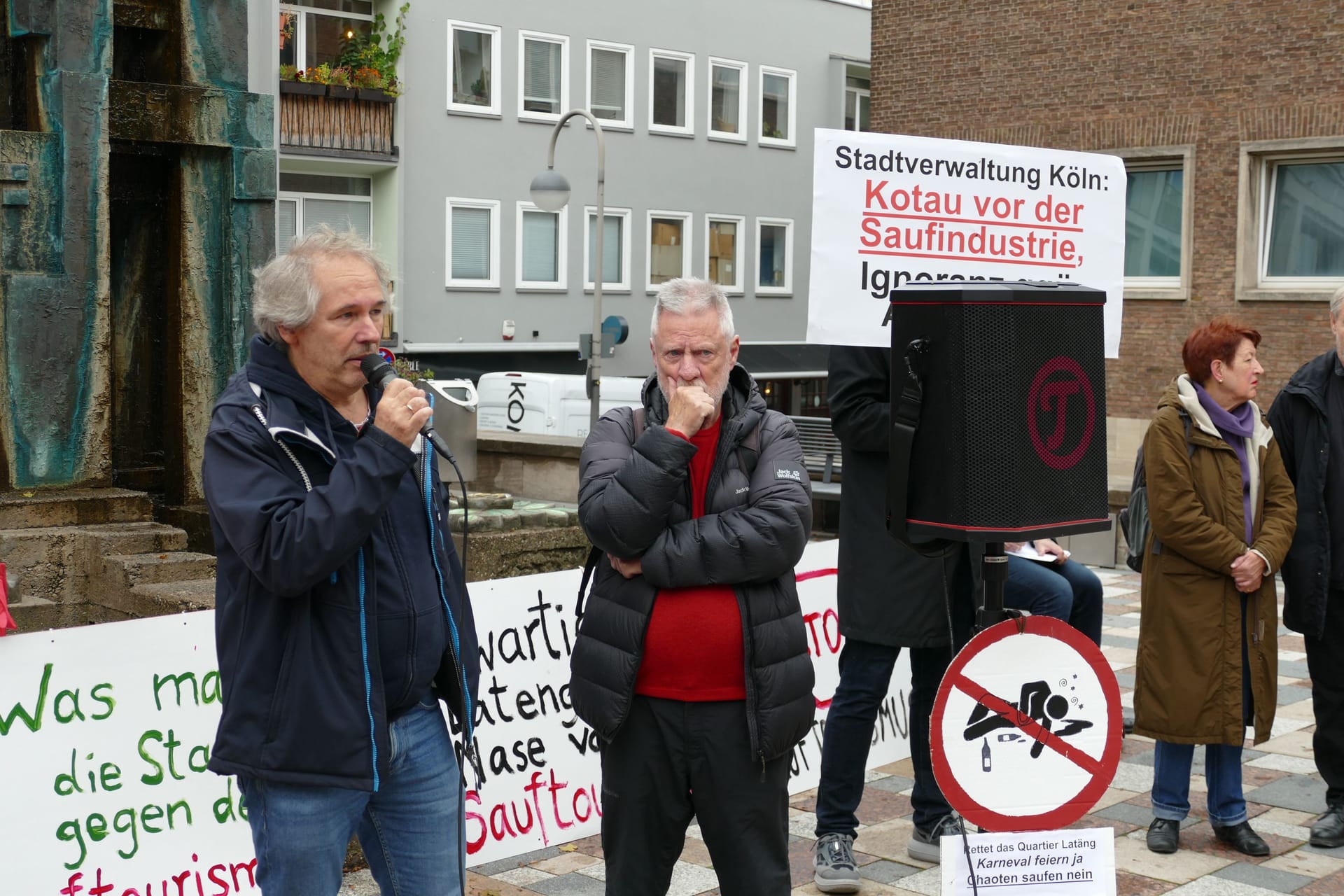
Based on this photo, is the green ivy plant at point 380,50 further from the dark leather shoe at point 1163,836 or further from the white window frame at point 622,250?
the dark leather shoe at point 1163,836

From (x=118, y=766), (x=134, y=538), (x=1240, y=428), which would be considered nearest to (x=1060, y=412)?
(x=1240, y=428)

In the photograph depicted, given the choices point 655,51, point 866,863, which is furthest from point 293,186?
point 866,863

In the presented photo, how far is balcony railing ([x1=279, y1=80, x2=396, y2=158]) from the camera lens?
29109mm

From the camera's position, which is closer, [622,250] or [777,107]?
[622,250]

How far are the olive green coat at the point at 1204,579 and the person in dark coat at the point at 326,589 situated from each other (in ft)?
10.3

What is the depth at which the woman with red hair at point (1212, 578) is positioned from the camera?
213 inches

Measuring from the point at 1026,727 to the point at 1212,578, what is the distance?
7.03 ft

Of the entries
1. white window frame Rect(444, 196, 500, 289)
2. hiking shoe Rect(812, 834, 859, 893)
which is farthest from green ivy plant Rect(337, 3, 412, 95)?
hiking shoe Rect(812, 834, 859, 893)

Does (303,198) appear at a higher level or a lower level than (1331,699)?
higher

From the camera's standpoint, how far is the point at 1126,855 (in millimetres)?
5391

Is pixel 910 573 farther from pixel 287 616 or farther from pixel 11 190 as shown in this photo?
pixel 11 190

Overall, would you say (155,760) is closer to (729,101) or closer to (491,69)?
(491,69)

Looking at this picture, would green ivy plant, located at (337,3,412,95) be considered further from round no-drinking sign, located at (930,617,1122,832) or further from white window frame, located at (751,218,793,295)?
round no-drinking sign, located at (930,617,1122,832)

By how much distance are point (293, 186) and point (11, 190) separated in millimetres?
25364
